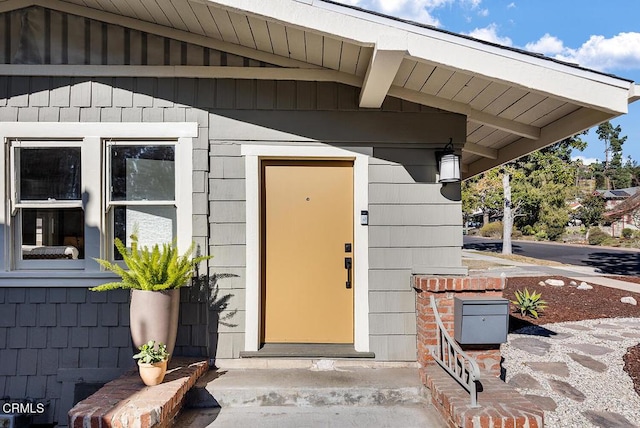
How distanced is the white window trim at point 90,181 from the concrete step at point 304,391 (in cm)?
119

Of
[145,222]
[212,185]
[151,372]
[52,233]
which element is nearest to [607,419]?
[151,372]

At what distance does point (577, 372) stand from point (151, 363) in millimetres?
3896

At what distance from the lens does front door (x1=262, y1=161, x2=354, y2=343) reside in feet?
11.1

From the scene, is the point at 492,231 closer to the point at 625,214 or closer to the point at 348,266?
the point at 625,214

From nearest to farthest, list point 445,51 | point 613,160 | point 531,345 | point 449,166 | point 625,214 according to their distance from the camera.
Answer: point 445,51
point 449,166
point 531,345
point 625,214
point 613,160

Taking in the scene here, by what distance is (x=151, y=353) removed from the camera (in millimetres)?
2561

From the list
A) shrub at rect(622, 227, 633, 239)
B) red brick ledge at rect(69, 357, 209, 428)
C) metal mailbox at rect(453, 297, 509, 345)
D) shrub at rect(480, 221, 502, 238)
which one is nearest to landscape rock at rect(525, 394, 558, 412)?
metal mailbox at rect(453, 297, 509, 345)

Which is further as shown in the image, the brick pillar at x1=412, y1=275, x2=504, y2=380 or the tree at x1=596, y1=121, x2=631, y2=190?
the tree at x1=596, y1=121, x2=631, y2=190

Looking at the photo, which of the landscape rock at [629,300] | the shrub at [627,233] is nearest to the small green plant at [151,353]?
the landscape rock at [629,300]

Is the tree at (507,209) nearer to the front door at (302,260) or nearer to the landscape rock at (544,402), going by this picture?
the landscape rock at (544,402)

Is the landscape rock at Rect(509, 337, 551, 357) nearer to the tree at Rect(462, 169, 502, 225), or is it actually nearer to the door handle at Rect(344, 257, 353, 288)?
the door handle at Rect(344, 257, 353, 288)

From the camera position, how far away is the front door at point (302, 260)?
3383 mm

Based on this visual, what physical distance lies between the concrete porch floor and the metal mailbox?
561 mm

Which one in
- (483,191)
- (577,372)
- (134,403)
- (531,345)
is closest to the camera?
(134,403)
